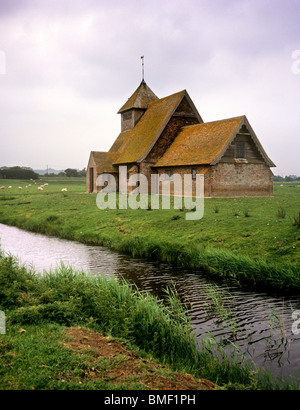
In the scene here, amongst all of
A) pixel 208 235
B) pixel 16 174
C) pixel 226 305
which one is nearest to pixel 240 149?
pixel 208 235

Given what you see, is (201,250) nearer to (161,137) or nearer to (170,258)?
(170,258)

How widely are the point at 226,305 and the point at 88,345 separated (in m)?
4.62

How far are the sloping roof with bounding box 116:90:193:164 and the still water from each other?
746 inches

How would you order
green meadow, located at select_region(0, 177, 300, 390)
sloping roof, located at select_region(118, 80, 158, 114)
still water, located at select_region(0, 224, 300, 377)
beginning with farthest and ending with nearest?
sloping roof, located at select_region(118, 80, 158, 114) < still water, located at select_region(0, 224, 300, 377) < green meadow, located at select_region(0, 177, 300, 390)

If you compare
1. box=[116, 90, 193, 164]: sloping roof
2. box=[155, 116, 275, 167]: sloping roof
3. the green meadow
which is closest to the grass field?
the green meadow

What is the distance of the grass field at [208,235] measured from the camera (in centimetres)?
1235

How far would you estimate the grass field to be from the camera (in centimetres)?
1235

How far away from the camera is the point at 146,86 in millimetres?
42562

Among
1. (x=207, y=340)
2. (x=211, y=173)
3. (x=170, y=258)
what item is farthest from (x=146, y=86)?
(x=207, y=340)

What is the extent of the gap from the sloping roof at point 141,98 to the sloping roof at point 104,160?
17.9 feet

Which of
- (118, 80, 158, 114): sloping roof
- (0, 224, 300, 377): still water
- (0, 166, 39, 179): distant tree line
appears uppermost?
(118, 80, 158, 114): sloping roof

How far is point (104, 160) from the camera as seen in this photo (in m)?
42.2

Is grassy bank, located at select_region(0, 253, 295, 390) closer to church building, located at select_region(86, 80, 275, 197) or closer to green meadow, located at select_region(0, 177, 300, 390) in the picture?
green meadow, located at select_region(0, 177, 300, 390)

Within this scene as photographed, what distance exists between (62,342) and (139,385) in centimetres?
178
